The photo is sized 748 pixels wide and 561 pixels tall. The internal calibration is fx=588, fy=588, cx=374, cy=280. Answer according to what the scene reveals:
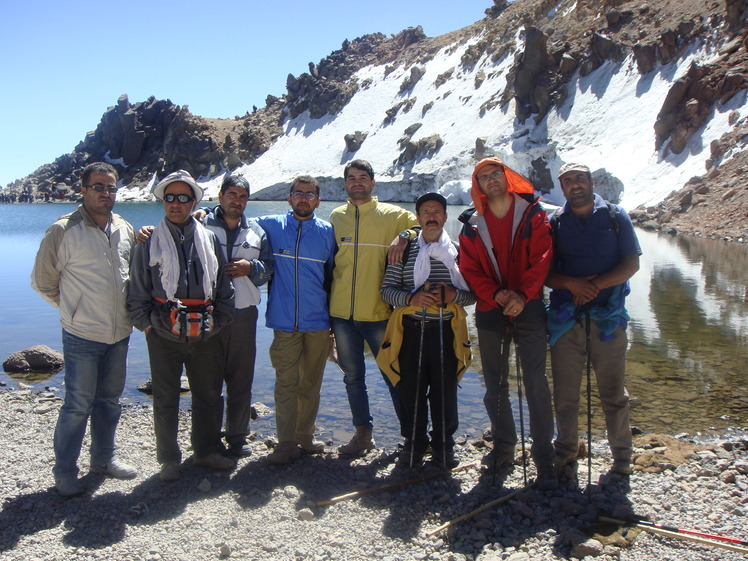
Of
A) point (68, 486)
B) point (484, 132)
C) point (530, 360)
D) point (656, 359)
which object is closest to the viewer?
point (68, 486)

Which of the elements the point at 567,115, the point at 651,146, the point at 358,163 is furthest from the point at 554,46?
the point at 358,163

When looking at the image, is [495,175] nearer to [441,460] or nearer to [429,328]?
[429,328]

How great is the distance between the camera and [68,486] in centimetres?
436

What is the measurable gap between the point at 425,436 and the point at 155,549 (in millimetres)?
2237

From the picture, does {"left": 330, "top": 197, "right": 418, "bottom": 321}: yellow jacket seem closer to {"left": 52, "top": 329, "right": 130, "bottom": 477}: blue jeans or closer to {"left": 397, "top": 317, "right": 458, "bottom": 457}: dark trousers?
{"left": 397, "top": 317, "right": 458, "bottom": 457}: dark trousers

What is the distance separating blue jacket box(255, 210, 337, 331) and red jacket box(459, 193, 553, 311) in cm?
125

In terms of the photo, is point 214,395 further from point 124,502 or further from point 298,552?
point 298,552

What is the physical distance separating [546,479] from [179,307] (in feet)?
10.1

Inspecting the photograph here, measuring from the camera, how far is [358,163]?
5156 millimetres

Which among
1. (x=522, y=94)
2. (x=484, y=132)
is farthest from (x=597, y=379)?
(x=484, y=132)

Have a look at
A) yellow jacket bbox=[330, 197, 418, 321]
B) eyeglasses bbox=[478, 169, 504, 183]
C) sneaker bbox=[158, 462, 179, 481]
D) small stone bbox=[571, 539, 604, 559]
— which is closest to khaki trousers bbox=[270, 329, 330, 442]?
yellow jacket bbox=[330, 197, 418, 321]

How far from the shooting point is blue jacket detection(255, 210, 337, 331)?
5.05 metres

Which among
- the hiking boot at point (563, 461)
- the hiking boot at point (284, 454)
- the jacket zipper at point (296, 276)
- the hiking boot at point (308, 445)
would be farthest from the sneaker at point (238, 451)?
the hiking boot at point (563, 461)

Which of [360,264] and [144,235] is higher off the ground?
[144,235]
